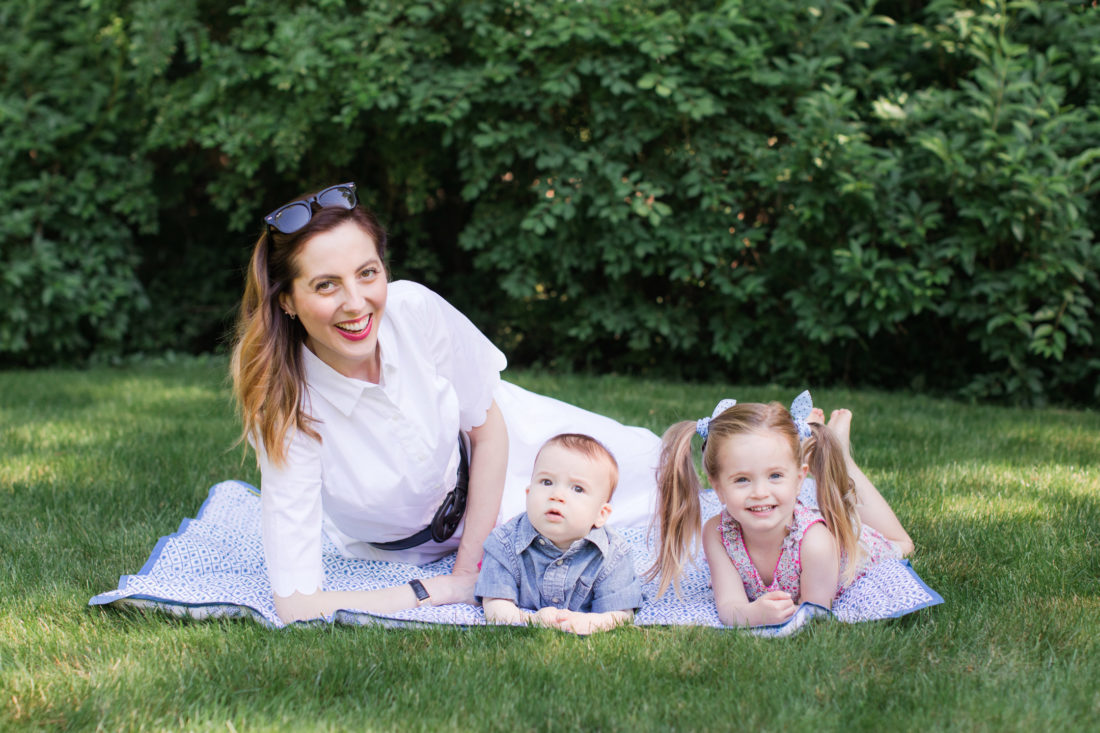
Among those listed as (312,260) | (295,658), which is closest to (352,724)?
(295,658)

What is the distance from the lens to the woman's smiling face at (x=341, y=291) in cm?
→ 258

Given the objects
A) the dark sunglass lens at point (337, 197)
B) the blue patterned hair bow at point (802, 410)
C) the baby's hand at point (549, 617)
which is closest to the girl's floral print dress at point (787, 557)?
the blue patterned hair bow at point (802, 410)

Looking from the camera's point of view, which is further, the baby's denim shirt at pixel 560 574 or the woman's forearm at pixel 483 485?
the woman's forearm at pixel 483 485

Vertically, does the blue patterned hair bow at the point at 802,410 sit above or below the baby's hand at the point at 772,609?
above

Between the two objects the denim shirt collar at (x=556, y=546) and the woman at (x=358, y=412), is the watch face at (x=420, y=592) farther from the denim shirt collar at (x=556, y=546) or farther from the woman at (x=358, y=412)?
the denim shirt collar at (x=556, y=546)

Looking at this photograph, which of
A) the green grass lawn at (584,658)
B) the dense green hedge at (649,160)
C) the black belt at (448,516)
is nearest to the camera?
the green grass lawn at (584,658)

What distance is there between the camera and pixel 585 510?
2.64 metres

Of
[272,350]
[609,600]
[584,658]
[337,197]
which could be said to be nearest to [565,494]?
[609,600]

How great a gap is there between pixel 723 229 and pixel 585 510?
12.2ft

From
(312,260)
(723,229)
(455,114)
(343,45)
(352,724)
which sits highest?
(343,45)

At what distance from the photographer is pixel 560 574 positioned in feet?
8.84

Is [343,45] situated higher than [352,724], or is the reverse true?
[343,45]

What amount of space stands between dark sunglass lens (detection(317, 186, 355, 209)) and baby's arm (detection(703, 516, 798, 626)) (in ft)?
4.40

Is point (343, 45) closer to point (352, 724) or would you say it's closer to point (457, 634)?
point (457, 634)
